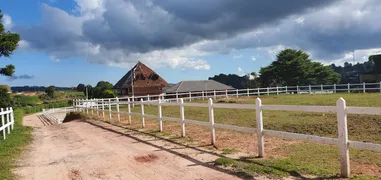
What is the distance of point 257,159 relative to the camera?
6.87 m

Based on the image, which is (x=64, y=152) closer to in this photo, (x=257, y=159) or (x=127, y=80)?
(x=257, y=159)

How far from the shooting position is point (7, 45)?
20.7 metres

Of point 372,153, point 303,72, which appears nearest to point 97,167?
point 372,153

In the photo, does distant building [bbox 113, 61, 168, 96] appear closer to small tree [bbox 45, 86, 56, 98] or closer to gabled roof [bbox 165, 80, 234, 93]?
gabled roof [bbox 165, 80, 234, 93]

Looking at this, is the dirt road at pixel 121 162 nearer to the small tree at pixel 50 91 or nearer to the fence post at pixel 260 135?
the fence post at pixel 260 135

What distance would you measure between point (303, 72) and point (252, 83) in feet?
46.4

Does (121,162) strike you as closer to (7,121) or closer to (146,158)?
(146,158)

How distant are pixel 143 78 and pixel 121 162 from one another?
60535 mm

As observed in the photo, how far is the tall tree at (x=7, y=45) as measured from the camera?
20.8 m

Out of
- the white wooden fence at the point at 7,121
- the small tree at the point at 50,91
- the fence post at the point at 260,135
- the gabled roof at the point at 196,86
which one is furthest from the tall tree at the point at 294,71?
the small tree at the point at 50,91

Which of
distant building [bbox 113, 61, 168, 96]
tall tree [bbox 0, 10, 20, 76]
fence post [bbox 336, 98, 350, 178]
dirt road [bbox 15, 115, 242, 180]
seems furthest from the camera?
distant building [bbox 113, 61, 168, 96]

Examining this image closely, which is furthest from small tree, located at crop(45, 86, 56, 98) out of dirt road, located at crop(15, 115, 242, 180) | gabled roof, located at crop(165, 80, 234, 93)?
dirt road, located at crop(15, 115, 242, 180)

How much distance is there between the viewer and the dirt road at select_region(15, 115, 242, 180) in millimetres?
6329

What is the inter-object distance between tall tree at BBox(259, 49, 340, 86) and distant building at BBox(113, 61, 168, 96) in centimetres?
2129
